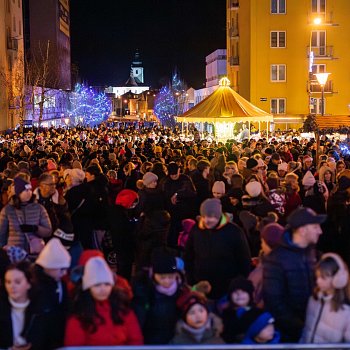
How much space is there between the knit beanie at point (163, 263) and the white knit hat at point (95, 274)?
1.95 ft

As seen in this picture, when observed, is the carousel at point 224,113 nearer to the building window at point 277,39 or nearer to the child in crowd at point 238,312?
the child in crowd at point 238,312

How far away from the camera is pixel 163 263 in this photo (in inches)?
227

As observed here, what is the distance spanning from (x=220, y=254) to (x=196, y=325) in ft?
5.53

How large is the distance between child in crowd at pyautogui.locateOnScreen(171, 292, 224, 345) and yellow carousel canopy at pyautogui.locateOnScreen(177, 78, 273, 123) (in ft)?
73.2

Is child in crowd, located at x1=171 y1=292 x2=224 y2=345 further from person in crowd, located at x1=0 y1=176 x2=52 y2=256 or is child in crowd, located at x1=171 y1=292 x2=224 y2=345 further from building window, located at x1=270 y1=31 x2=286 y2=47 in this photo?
building window, located at x1=270 y1=31 x2=286 y2=47

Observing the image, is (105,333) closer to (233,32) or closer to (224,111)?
(224,111)

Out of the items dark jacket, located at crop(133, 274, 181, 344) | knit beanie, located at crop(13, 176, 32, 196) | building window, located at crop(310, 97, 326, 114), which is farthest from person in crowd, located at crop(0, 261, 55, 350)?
building window, located at crop(310, 97, 326, 114)

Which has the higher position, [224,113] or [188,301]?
[224,113]

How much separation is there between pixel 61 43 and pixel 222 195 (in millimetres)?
91227

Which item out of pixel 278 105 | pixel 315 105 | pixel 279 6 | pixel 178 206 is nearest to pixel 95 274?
pixel 178 206

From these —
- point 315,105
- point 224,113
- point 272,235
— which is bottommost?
point 272,235

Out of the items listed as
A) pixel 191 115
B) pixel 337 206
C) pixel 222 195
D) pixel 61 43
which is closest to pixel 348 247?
pixel 337 206

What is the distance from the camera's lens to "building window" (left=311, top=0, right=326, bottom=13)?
52.3m

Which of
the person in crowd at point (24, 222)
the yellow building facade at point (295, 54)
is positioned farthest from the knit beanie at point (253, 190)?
the yellow building facade at point (295, 54)
